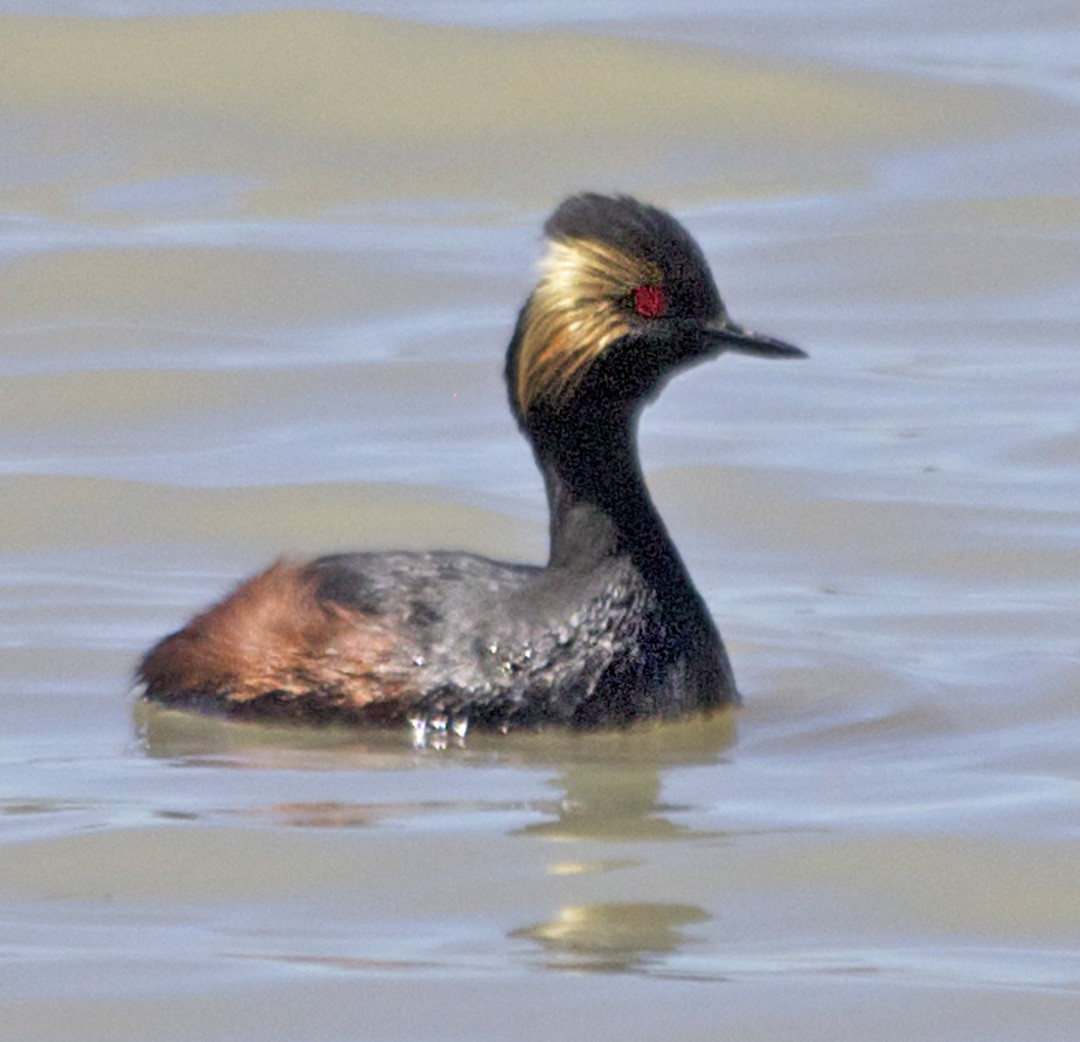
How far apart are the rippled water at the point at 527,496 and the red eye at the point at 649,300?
1211 mm

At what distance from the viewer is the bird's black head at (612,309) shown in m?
9.27

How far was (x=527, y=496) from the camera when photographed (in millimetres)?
12383

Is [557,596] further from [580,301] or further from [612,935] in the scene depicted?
[612,935]

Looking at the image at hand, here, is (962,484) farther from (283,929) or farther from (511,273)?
(283,929)

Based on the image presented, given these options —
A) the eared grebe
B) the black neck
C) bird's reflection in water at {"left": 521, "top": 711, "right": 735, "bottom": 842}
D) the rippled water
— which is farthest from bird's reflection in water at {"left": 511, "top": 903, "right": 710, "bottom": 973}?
the black neck

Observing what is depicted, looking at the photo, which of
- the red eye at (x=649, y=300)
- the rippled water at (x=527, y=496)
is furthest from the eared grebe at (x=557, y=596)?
the rippled water at (x=527, y=496)

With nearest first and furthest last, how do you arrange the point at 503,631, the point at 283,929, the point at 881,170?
the point at 283,929 → the point at 503,631 → the point at 881,170

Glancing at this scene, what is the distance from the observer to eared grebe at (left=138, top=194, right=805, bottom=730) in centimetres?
920

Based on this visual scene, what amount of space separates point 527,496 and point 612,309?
3137 millimetres

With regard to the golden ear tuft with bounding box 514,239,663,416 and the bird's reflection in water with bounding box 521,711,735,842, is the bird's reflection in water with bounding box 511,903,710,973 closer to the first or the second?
the bird's reflection in water with bounding box 521,711,735,842

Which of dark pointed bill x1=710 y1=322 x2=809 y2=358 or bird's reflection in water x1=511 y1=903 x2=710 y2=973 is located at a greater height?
dark pointed bill x1=710 y1=322 x2=809 y2=358

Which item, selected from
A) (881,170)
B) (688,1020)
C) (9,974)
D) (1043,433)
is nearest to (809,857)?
(688,1020)

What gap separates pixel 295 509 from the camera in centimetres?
1220

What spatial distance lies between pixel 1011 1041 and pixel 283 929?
1.67 m
